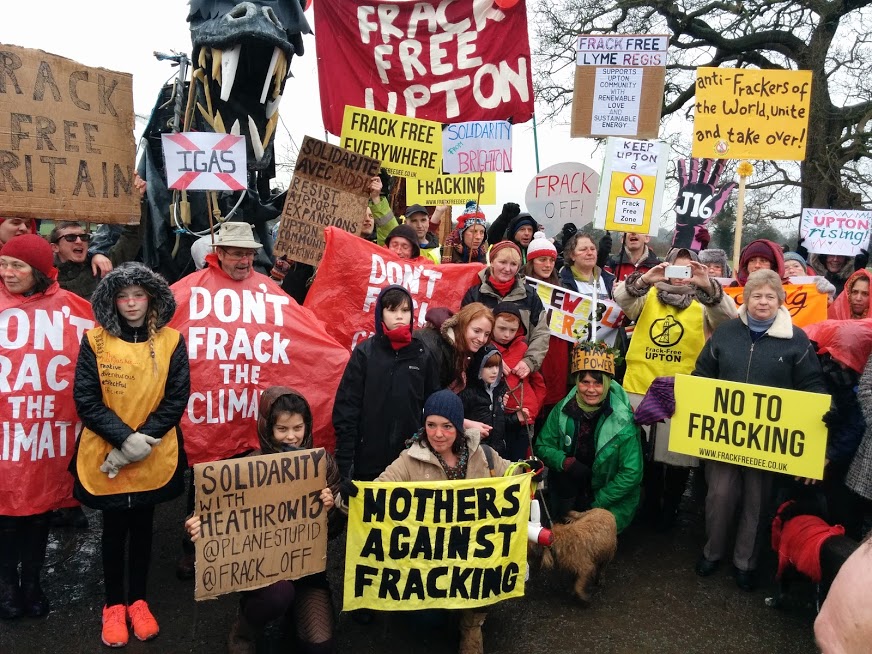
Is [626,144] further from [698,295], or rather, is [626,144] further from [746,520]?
[746,520]

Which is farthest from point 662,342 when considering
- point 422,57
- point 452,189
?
point 422,57

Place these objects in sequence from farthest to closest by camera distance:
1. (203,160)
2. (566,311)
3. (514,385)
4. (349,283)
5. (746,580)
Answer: (566,311) → (349,283) → (203,160) → (514,385) → (746,580)

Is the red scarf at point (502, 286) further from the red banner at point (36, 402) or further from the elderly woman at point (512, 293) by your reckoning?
the red banner at point (36, 402)

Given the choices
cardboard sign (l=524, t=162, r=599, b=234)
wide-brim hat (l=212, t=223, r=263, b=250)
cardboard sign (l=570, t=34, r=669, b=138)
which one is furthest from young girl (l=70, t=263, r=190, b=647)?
cardboard sign (l=524, t=162, r=599, b=234)

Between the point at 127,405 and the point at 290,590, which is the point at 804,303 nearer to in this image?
the point at 290,590

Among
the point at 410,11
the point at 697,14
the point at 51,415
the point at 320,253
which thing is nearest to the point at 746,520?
the point at 320,253

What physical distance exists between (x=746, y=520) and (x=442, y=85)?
184 inches

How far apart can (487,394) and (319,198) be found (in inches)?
81.2

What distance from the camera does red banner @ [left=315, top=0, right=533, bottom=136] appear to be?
670 cm

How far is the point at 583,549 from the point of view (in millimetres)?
3982

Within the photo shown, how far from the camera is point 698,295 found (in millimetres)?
4703

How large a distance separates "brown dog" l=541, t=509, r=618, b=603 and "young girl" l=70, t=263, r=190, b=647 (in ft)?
7.01

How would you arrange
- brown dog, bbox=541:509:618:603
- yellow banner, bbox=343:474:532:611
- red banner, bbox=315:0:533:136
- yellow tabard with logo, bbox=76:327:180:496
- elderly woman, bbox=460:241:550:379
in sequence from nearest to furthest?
yellow banner, bbox=343:474:532:611
yellow tabard with logo, bbox=76:327:180:496
brown dog, bbox=541:509:618:603
elderly woman, bbox=460:241:550:379
red banner, bbox=315:0:533:136

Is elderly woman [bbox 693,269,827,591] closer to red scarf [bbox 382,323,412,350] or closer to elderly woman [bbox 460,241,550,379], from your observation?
elderly woman [bbox 460,241,550,379]
